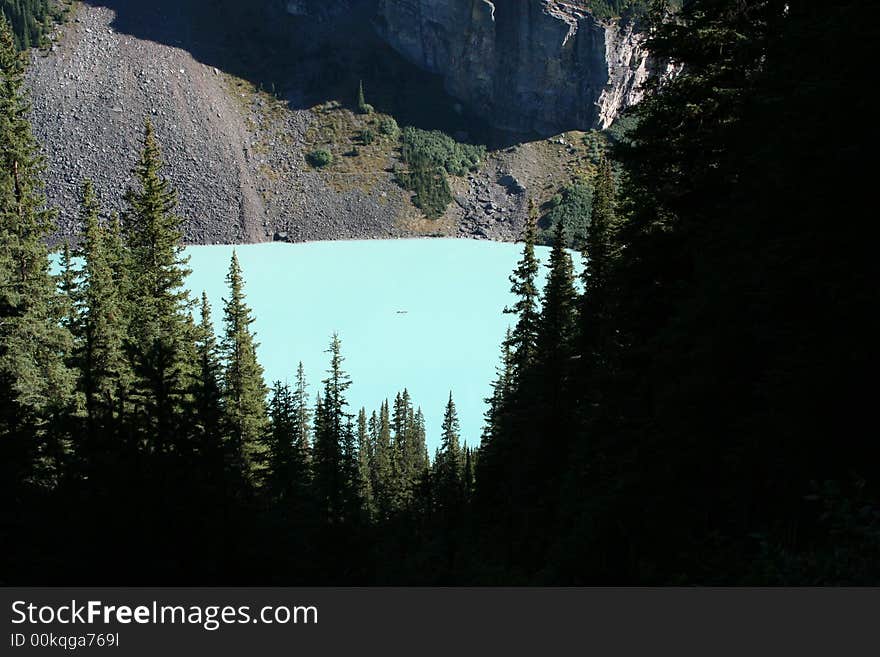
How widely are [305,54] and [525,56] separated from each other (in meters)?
55.4

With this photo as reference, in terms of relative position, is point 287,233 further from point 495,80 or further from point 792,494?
point 792,494

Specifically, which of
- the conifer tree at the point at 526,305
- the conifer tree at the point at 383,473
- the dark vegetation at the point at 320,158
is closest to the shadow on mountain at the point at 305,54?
the dark vegetation at the point at 320,158

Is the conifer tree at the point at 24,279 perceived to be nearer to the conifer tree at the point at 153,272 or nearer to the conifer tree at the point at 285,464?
the conifer tree at the point at 153,272

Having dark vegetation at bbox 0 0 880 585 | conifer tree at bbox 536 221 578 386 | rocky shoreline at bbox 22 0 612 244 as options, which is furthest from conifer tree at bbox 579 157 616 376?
rocky shoreline at bbox 22 0 612 244

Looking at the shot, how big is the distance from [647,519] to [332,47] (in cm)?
19361

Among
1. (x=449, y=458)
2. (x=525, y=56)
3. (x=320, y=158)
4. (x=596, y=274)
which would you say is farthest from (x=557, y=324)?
(x=525, y=56)

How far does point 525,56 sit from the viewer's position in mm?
183250

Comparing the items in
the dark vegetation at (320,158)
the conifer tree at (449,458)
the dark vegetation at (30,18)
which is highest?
the dark vegetation at (30,18)

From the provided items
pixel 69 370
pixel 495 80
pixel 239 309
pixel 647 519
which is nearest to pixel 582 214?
pixel 495 80

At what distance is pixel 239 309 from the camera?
120 feet

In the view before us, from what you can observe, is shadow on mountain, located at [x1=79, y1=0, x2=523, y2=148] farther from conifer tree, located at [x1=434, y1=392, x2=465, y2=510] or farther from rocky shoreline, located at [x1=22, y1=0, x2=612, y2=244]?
conifer tree, located at [x1=434, y1=392, x2=465, y2=510]

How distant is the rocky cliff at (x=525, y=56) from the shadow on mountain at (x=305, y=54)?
5072 mm

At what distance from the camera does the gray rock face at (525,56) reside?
179750 mm

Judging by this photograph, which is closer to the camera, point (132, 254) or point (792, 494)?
point (792, 494)
